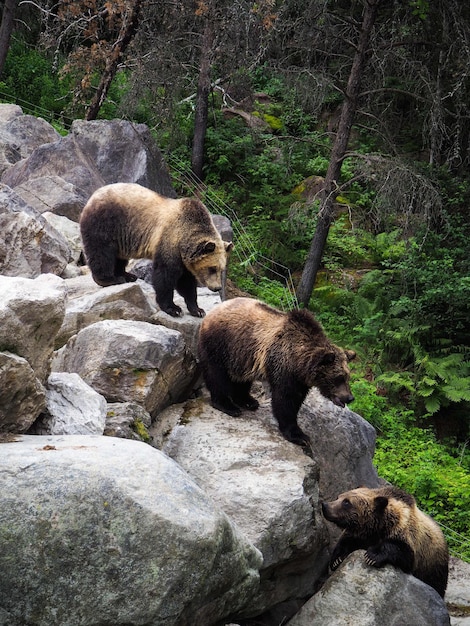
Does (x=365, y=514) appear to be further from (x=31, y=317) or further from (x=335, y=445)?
(x=31, y=317)

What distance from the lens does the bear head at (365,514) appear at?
762 centimetres

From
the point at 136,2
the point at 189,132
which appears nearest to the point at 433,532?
the point at 136,2

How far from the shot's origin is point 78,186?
14.6 meters

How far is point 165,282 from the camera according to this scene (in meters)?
10.0

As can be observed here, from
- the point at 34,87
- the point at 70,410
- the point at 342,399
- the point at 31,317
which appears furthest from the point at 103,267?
the point at 34,87

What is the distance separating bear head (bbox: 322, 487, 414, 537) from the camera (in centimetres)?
762

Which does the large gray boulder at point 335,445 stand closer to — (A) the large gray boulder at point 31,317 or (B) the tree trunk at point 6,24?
(A) the large gray boulder at point 31,317

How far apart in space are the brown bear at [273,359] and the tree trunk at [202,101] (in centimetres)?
1066

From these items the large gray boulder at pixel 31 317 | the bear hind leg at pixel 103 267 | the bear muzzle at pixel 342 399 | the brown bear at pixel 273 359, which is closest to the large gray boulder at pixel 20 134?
the bear hind leg at pixel 103 267

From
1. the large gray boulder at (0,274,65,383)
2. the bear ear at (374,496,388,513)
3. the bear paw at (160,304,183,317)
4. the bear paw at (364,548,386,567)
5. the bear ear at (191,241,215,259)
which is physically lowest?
→ the bear paw at (364,548,386,567)

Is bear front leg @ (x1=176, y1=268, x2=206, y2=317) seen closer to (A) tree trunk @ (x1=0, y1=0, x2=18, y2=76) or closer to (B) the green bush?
(A) tree trunk @ (x1=0, y1=0, x2=18, y2=76)

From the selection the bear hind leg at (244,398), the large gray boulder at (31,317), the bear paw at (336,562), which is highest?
the large gray boulder at (31,317)

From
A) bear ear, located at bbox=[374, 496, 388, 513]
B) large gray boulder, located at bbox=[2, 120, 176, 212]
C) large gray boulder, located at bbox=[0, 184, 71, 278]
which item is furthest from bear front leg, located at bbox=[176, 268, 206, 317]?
large gray boulder, located at bbox=[2, 120, 176, 212]

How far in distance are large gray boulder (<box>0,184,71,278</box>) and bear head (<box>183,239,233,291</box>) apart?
2.02 m
